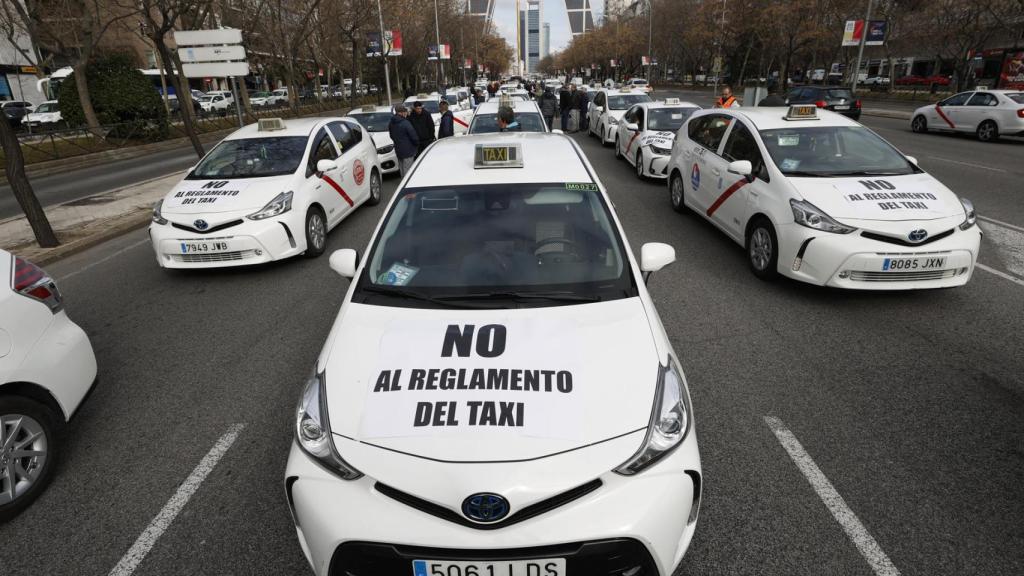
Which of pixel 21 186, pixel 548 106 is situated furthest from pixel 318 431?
pixel 548 106

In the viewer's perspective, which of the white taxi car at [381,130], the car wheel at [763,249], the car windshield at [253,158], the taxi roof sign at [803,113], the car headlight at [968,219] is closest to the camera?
the car headlight at [968,219]

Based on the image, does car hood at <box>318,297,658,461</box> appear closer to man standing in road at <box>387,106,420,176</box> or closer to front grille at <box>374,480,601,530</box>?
front grille at <box>374,480,601,530</box>

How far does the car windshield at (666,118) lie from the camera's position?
12.4 m

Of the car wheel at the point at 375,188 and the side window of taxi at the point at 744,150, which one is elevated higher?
the side window of taxi at the point at 744,150

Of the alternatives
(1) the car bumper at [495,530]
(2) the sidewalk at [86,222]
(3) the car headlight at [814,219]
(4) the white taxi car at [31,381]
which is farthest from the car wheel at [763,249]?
(2) the sidewalk at [86,222]

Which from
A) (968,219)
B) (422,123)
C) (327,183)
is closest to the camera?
(968,219)

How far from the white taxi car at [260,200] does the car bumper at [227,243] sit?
0.03 ft

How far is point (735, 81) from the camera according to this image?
67.5 metres

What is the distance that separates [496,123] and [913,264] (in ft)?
27.8

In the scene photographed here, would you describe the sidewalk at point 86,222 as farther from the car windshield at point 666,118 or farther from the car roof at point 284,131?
the car windshield at point 666,118

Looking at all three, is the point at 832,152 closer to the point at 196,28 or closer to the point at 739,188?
the point at 739,188

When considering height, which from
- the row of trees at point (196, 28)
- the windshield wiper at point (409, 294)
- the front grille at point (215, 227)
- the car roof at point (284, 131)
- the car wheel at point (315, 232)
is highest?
the row of trees at point (196, 28)

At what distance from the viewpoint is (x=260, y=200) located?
6.86 metres

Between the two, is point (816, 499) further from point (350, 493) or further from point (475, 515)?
point (350, 493)
